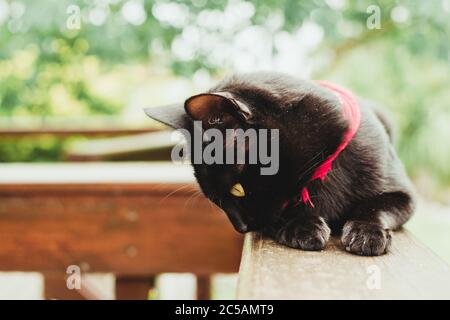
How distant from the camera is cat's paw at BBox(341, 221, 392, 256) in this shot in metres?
1.07

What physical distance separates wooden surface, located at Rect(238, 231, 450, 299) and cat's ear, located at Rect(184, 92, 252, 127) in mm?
284

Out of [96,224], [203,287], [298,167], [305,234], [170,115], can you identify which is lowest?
[203,287]

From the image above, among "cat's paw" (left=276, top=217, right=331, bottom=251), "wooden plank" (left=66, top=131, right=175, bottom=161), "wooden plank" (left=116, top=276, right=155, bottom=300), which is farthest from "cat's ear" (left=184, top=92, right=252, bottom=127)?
"wooden plank" (left=66, top=131, right=175, bottom=161)

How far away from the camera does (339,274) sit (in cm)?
90

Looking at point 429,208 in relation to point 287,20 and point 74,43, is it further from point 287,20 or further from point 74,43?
point 74,43

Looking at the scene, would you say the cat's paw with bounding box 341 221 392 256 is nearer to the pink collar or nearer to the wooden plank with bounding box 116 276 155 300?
the pink collar

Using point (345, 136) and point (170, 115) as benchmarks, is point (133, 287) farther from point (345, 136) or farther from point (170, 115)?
point (345, 136)

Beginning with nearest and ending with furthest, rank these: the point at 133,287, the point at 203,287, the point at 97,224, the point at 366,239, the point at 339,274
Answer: the point at 339,274
the point at 366,239
the point at 97,224
the point at 133,287
the point at 203,287

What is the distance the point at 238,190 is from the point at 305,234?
193 mm

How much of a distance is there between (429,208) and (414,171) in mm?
498

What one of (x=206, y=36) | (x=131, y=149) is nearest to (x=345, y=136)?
(x=131, y=149)

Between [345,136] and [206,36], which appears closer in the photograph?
[345,136]

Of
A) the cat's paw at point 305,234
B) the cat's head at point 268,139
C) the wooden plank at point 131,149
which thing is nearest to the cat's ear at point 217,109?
the cat's head at point 268,139

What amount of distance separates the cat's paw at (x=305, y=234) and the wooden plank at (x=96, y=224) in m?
0.72
